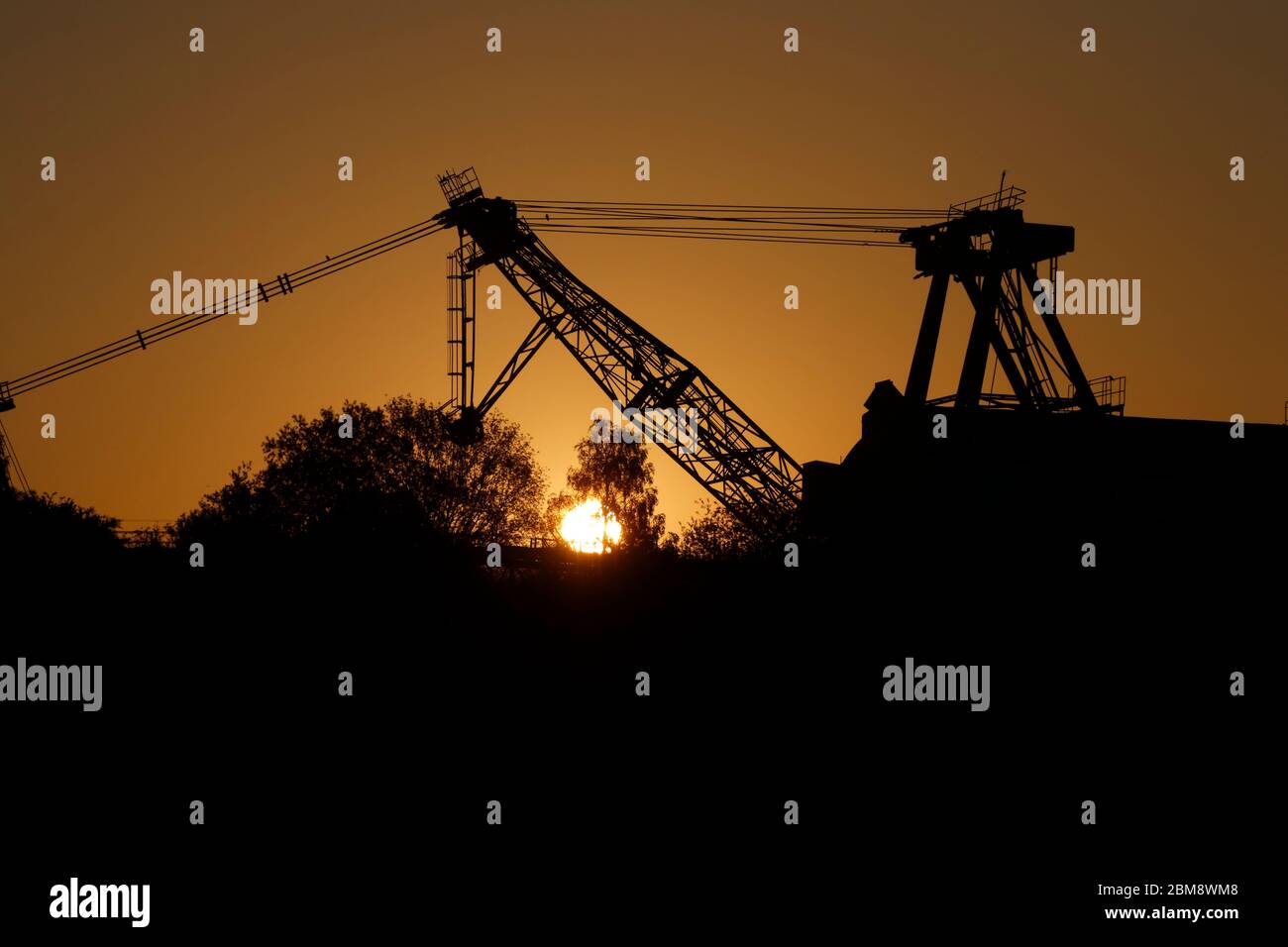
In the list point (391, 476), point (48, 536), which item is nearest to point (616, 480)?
point (391, 476)

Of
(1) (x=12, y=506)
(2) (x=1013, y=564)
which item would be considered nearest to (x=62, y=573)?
(1) (x=12, y=506)

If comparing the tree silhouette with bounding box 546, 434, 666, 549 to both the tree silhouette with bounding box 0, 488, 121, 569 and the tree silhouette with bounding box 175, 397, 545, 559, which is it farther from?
the tree silhouette with bounding box 0, 488, 121, 569

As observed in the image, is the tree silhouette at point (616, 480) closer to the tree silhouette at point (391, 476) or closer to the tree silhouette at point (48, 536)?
the tree silhouette at point (391, 476)

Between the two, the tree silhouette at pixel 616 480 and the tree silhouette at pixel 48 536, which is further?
the tree silhouette at pixel 616 480

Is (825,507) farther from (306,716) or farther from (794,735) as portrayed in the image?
(306,716)

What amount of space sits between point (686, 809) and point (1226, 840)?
1028 centimetres

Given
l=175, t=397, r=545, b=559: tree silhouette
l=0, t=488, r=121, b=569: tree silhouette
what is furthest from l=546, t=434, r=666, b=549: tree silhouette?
l=0, t=488, r=121, b=569: tree silhouette

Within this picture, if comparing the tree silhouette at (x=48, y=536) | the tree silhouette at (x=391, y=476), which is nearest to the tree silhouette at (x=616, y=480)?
the tree silhouette at (x=391, y=476)

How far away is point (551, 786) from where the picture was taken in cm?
2938

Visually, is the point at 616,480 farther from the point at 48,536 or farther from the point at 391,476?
the point at 48,536

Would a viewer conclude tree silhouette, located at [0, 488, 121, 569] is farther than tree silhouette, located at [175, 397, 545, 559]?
No

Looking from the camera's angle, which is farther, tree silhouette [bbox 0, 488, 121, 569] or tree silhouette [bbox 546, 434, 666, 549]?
tree silhouette [bbox 546, 434, 666, 549]
